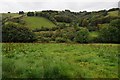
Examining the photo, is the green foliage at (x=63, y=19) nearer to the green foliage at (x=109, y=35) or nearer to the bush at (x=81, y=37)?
the bush at (x=81, y=37)

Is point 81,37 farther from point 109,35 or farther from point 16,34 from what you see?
point 16,34

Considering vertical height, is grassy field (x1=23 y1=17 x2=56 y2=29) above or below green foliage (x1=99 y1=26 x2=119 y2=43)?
above

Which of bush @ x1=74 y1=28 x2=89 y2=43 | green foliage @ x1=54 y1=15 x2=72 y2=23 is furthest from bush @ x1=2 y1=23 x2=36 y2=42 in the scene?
green foliage @ x1=54 y1=15 x2=72 y2=23

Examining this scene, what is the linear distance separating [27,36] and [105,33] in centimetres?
1217

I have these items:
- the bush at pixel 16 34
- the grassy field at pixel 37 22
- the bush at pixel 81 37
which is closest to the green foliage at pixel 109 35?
the bush at pixel 81 37

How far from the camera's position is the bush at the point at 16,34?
34688 mm

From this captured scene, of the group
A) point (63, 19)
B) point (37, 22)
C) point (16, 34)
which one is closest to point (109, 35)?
point (16, 34)

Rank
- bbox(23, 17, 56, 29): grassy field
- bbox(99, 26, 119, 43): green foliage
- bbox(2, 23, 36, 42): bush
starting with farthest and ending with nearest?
bbox(23, 17, 56, 29): grassy field → bbox(99, 26, 119, 43): green foliage → bbox(2, 23, 36, 42): bush

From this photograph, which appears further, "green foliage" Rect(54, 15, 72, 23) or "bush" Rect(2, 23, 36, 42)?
"green foliage" Rect(54, 15, 72, 23)

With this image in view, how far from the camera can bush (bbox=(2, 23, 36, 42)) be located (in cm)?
3469

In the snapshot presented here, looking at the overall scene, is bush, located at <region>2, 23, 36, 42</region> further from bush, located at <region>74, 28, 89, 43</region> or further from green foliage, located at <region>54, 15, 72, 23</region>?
green foliage, located at <region>54, 15, 72, 23</region>

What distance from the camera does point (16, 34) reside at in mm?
35625

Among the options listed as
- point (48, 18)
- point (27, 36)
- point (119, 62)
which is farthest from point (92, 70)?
point (48, 18)

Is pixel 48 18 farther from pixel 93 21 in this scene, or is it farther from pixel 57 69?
pixel 57 69
